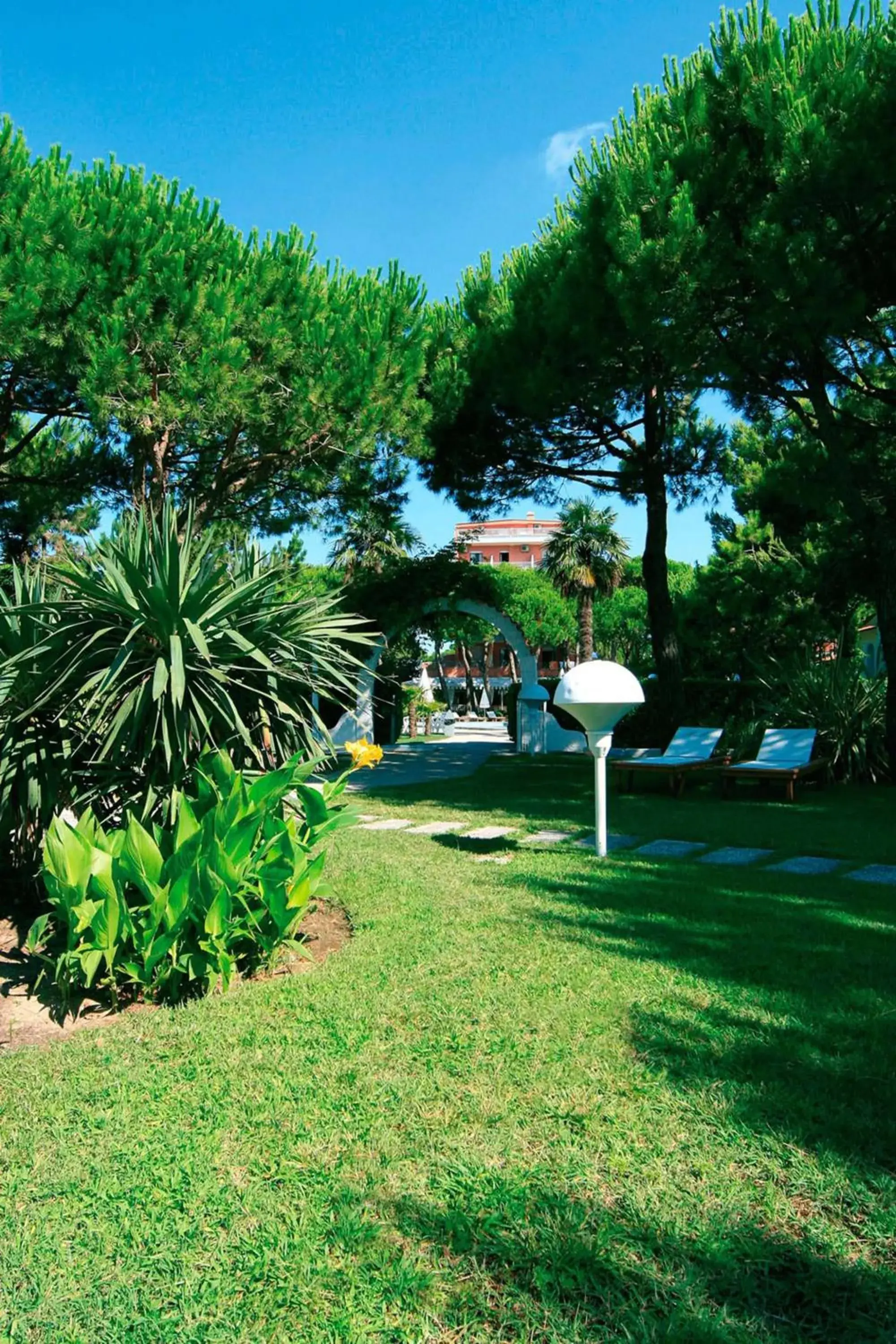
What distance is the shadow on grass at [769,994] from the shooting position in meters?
2.47

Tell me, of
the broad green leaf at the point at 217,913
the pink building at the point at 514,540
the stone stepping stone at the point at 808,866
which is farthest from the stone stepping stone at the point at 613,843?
the pink building at the point at 514,540

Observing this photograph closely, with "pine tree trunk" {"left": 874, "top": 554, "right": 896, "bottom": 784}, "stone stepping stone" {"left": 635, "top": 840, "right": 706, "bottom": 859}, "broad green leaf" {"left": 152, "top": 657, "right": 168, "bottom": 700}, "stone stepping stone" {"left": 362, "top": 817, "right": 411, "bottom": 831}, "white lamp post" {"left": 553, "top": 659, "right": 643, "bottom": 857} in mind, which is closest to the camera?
"broad green leaf" {"left": 152, "top": 657, "right": 168, "bottom": 700}

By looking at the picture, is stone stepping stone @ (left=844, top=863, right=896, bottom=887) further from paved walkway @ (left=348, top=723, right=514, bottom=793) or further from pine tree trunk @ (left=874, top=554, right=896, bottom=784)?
paved walkway @ (left=348, top=723, right=514, bottom=793)

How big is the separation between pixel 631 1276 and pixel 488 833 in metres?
5.58

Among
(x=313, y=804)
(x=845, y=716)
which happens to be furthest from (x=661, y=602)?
(x=313, y=804)

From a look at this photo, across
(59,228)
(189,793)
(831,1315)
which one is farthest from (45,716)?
(59,228)

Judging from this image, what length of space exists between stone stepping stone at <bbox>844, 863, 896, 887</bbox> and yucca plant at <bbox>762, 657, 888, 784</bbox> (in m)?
5.15

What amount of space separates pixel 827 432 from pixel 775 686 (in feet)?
13.0

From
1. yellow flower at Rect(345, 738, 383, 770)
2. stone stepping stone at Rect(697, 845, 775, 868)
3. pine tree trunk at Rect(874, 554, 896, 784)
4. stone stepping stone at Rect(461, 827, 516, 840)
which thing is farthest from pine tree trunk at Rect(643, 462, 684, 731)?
yellow flower at Rect(345, 738, 383, 770)

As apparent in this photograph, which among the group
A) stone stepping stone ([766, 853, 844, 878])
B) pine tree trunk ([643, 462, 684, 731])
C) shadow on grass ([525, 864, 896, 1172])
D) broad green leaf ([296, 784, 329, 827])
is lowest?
stone stepping stone ([766, 853, 844, 878])

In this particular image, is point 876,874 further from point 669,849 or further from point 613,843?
point 613,843

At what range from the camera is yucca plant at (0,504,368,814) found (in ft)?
13.2

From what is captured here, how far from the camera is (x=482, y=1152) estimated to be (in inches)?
90.2

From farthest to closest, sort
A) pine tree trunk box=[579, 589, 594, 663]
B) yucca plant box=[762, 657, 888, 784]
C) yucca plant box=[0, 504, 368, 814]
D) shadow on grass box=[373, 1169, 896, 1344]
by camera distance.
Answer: pine tree trunk box=[579, 589, 594, 663] → yucca plant box=[762, 657, 888, 784] → yucca plant box=[0, 504, 368, 814] → shadow on grass box=[373, 1169, 896, 1344]
